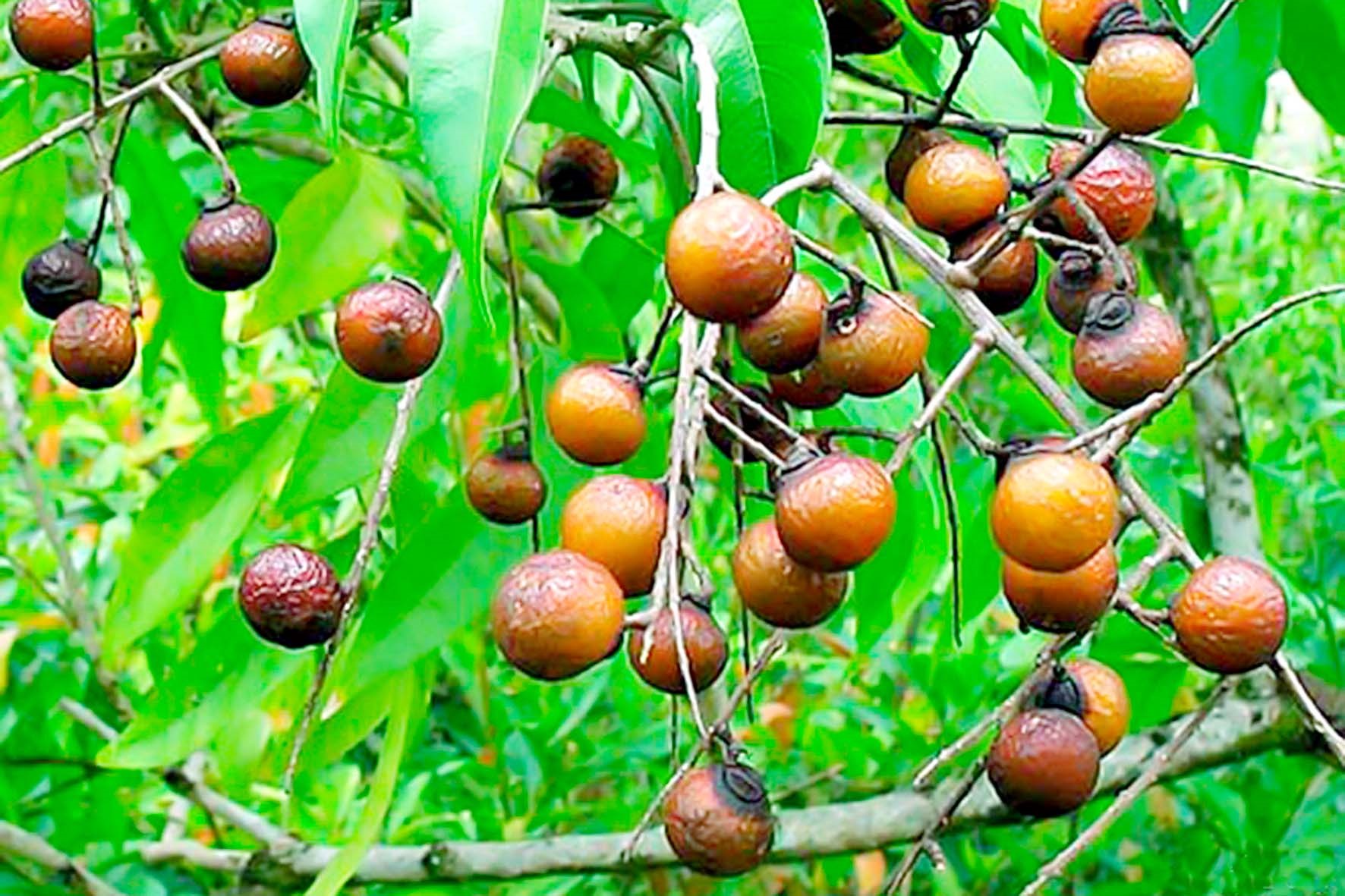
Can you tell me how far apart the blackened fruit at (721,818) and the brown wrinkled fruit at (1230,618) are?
0.39ft

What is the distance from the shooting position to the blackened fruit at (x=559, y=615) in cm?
45

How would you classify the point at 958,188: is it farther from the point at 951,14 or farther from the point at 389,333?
the point at 389,333

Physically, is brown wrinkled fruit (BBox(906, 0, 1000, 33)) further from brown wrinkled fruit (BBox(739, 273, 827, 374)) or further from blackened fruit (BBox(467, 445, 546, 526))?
blackened fruit (BBox(467, 445, 546, 526))

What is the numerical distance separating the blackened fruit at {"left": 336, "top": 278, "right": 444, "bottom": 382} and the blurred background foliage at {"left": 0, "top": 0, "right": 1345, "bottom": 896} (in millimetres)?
22

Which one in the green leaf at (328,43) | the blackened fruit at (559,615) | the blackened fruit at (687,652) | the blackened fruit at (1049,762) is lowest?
the blackened fruit at (1049,762)

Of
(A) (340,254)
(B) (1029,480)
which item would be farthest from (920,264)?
(A) (340,254)

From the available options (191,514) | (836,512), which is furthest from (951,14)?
(191,514)

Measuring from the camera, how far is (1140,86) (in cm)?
52

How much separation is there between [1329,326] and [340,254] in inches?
37.4

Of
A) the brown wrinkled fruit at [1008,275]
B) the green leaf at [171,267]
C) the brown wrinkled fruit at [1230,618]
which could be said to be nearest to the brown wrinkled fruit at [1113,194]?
the brown wrinkled fruit at [1008,275]

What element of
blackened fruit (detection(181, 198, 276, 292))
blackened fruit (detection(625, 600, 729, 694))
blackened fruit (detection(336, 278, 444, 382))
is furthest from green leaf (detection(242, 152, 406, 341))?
blackened fruit (detection(625, 600, 729, 694))

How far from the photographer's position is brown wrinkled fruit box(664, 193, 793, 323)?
46 centimetres

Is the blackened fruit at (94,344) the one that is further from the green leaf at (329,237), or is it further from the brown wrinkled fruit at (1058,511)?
the brown wrinkled fruit at (1058,511)

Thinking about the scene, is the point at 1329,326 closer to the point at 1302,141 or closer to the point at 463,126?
the point at 1302,141
